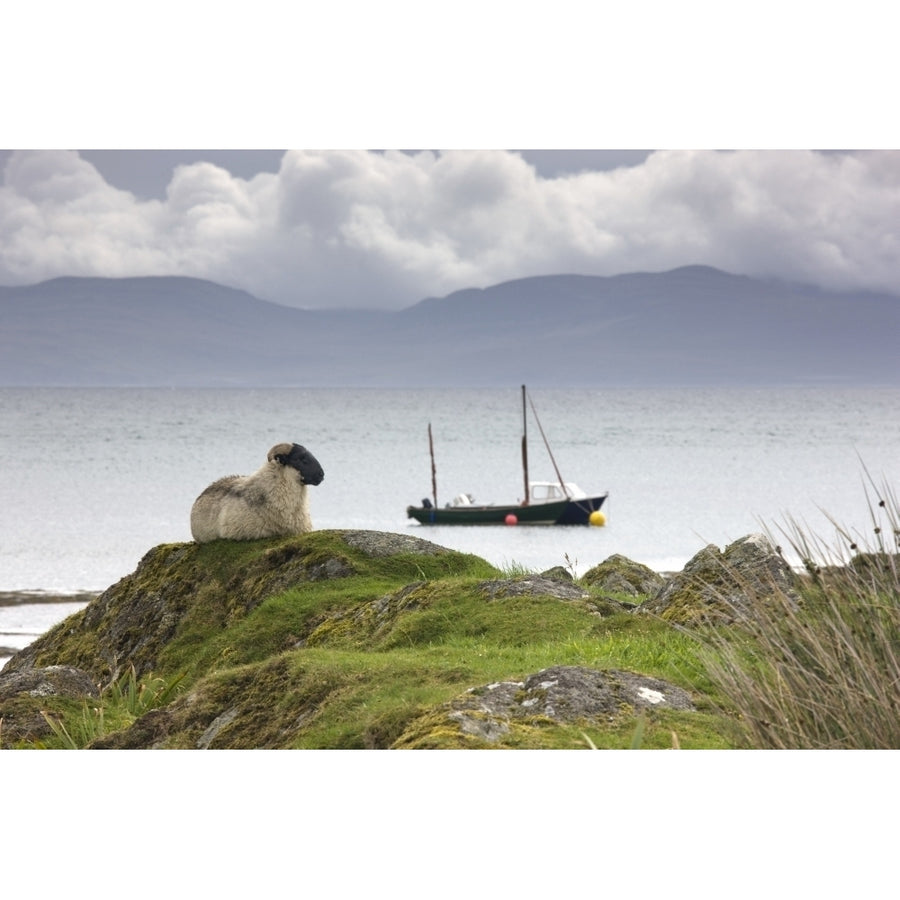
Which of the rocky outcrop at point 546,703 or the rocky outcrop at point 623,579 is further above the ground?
the rocky outcrop at point 546,703

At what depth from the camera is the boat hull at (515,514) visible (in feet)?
173

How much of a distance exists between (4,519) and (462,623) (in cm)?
4503

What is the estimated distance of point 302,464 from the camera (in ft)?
42.5

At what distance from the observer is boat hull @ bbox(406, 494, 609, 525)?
2072 inches

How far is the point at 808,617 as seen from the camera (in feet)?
21.9

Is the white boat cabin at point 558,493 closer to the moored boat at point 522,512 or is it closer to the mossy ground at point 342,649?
the moored boat at point 522,512

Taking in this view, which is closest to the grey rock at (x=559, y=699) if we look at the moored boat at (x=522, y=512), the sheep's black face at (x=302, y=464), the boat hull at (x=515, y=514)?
the sheep's black face at (x=302, y=464)

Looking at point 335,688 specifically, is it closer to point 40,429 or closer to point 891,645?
point 891,645

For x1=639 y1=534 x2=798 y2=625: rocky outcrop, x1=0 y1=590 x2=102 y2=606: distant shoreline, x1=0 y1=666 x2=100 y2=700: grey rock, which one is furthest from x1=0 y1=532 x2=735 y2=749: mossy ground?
x1=0 y1=590 x2=102 y2=606: distant shoreline

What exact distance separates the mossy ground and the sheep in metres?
0.25

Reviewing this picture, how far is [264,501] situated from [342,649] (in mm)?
3254

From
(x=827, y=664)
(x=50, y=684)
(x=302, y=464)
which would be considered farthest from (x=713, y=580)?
(x=50, y=684)

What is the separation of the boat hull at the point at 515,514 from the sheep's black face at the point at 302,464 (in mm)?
39521

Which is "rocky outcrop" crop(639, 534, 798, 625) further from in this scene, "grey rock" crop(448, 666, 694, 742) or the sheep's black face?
the sheep's black face
